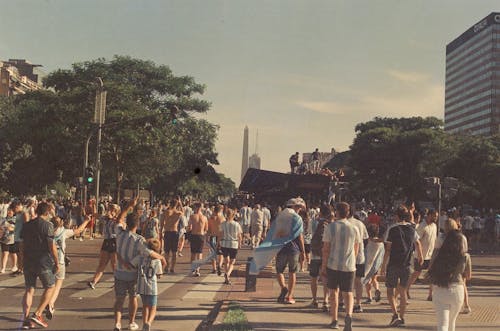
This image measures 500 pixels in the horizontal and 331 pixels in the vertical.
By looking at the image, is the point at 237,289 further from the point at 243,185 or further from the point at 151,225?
the point at 243,185

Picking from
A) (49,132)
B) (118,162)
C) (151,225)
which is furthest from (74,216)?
(151,225)

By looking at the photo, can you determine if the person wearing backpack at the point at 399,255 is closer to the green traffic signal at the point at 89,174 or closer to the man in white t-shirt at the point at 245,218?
the man in white t-shirt at the point at 245,218

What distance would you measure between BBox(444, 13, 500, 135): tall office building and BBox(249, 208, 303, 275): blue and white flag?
131462mm

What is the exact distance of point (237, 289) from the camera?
540 inches

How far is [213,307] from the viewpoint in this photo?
11.4 metres

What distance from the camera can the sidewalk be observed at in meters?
9.91

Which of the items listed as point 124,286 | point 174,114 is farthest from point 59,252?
point 174,114

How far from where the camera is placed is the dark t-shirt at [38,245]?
30.6 feet

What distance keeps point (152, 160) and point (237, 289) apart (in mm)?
27376

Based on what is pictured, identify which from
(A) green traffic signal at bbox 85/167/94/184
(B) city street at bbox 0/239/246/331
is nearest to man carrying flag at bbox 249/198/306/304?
(B) city street at bbox 0/239/246/331

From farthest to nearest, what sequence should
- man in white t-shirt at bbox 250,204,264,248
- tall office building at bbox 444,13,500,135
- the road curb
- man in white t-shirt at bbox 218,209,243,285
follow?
tall office building at bbox 444,13,500,135 → man in white t-shirt at bbox 250,204,264,248 → man in white t-shirt at bbox 218,209,243,285 → the road curb

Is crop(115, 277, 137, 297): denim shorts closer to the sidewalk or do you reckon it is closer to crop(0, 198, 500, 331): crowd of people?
crop(0, 198, 500, 331): crowd of people

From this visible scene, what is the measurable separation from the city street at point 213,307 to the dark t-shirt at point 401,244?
96 cm

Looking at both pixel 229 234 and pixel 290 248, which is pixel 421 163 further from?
pixel 290 248
